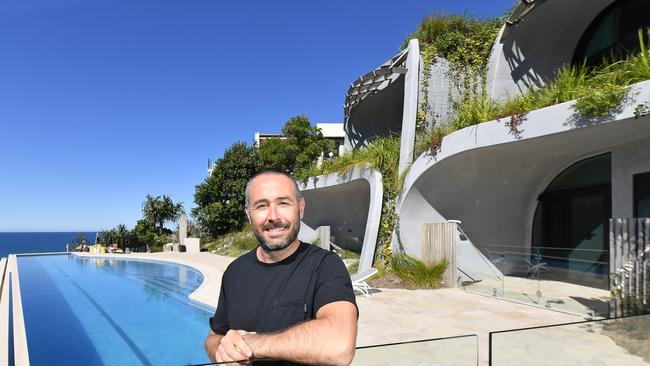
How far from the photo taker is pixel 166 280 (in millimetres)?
14922

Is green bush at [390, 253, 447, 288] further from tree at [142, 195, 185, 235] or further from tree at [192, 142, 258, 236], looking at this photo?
tree at [142, 195, 185, 235]

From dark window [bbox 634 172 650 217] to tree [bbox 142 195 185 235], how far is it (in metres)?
31.0

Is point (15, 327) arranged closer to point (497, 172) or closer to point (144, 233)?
point (497, 172)

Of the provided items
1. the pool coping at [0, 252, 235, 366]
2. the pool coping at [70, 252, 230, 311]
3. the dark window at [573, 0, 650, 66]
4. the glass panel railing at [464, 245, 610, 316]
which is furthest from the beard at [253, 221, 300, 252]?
the dark window at [573, 0, 650, 66]

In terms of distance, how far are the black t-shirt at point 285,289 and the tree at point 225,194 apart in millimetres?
25425

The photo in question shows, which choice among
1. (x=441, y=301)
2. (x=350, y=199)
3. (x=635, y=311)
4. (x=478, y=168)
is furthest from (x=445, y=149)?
(x=350, y=199)

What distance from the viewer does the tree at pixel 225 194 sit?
27.0 meters

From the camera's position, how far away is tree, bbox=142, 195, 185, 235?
107ft

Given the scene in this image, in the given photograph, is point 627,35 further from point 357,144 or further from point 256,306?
point 256,306

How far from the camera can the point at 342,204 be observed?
18.4 meters

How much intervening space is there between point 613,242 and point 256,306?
24.2 ft

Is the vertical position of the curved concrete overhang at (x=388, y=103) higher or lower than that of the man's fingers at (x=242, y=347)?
higher

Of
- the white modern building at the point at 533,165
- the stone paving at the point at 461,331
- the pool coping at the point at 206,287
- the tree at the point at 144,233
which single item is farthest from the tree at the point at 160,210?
the white modern building at the point at 533,165

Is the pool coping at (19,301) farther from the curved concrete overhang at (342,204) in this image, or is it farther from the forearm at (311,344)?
the forearm at (311,344)
